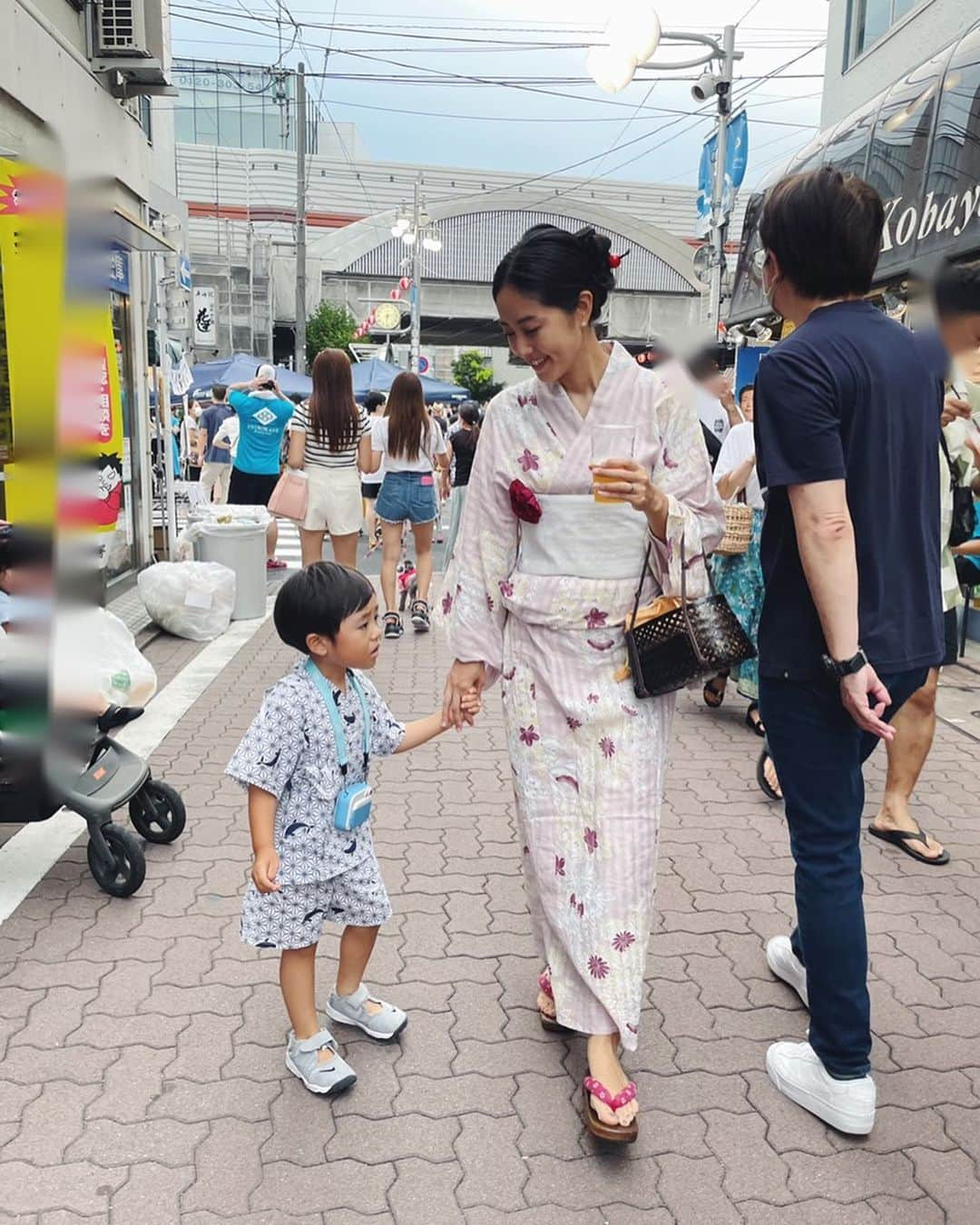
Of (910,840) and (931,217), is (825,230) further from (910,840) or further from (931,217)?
(931,217)

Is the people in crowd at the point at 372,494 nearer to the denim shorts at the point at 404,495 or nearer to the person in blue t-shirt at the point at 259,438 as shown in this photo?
the person in blue t-shirt at the point at 259,438

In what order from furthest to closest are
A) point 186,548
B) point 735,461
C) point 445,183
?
1. point 445,183
2. point 186,548
3. point 735,461

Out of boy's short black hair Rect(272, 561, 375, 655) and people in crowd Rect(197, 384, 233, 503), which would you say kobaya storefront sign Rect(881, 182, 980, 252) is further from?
people in crowd Rect(197, 384, 233, 503)

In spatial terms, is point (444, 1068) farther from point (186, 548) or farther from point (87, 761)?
point (186, 548)

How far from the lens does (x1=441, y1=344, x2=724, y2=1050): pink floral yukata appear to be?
2.30 m

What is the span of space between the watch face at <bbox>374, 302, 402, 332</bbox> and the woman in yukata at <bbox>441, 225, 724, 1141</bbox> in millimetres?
28705

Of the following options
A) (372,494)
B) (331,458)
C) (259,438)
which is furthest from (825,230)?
(372,494)

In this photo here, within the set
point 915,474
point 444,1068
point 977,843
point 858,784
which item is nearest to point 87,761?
point 444,1068

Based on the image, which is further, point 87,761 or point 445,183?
point 445,183

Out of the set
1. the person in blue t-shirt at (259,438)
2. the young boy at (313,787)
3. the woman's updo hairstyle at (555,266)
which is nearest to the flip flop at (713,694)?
the young boy at (313,787)

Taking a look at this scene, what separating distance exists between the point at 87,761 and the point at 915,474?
271 cm

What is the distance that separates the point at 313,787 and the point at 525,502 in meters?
0.77

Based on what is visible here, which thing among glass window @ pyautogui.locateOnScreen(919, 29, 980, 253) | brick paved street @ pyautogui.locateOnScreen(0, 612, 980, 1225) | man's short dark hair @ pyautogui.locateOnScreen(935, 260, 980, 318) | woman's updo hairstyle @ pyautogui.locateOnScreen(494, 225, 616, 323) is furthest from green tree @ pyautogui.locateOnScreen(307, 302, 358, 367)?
woman's updo hairstyle @ pyautogui.locateOnScreen(494, 225, 616, 323)

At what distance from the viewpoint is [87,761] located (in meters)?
3.54
